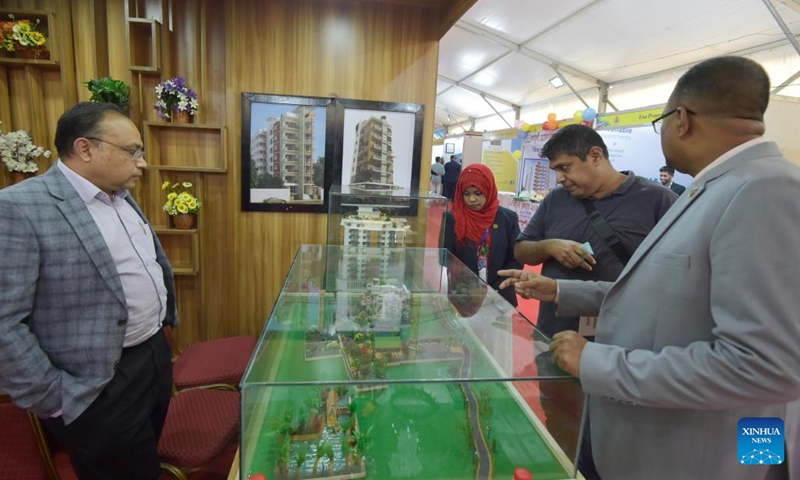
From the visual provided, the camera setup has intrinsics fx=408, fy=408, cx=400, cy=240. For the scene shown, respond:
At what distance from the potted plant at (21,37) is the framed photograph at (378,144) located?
2.03 metres

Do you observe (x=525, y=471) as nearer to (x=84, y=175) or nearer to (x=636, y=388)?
(x=636, y=388)

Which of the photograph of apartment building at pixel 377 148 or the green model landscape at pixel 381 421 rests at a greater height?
the photograph of apartment building at pixel 377 148

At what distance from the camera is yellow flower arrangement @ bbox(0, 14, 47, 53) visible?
2695 millimetres

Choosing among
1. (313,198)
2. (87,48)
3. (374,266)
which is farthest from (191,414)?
(87,48)

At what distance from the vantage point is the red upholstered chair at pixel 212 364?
7.59 ft

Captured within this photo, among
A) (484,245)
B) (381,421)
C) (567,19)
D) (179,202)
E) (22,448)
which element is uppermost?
(567,19)

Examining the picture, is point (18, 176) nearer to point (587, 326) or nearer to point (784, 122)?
point (587, 326)

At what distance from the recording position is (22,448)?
1470 millimetres

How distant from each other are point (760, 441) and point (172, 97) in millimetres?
3492

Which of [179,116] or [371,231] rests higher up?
[179,116]

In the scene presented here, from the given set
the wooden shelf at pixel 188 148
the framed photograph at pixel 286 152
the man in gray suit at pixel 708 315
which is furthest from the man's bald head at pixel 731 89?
the wooden shelf at pixel 188 148

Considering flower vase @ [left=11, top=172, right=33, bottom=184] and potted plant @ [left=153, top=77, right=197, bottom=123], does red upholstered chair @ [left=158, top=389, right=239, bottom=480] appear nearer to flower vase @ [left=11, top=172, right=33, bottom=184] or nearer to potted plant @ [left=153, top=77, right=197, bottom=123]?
potted plant @ [left=153, top=77, right=197, bottom=123]

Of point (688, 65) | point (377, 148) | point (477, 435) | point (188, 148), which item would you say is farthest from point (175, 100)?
point (688, 65)

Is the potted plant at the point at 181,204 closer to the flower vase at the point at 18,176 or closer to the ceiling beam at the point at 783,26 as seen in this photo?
the flower vase at the point at 18,176
